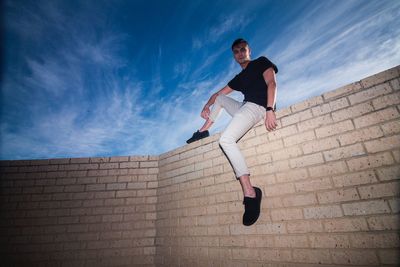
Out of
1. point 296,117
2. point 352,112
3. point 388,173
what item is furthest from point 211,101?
point 388,173

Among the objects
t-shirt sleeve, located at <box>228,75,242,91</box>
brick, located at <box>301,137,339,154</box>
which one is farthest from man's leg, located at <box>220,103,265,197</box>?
brick, located at <box>301,137,339,154</box>

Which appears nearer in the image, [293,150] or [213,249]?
[293,150]

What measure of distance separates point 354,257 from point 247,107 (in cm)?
199

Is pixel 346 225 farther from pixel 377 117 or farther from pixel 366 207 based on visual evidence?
pixel 377 117

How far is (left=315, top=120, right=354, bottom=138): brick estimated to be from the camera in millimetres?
2402

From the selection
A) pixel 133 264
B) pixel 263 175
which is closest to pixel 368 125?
pixel 263 175

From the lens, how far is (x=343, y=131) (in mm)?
2420

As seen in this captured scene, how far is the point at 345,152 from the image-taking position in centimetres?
235

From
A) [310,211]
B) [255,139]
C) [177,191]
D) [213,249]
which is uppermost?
[255,139]

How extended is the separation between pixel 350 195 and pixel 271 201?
86cm

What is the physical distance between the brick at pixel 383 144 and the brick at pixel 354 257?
3.28 ft

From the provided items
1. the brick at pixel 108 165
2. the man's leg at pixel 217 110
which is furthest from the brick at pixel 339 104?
the brick at pixel 108 165

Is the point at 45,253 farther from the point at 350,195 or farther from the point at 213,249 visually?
the point at 350,195

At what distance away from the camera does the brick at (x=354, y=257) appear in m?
2.00
